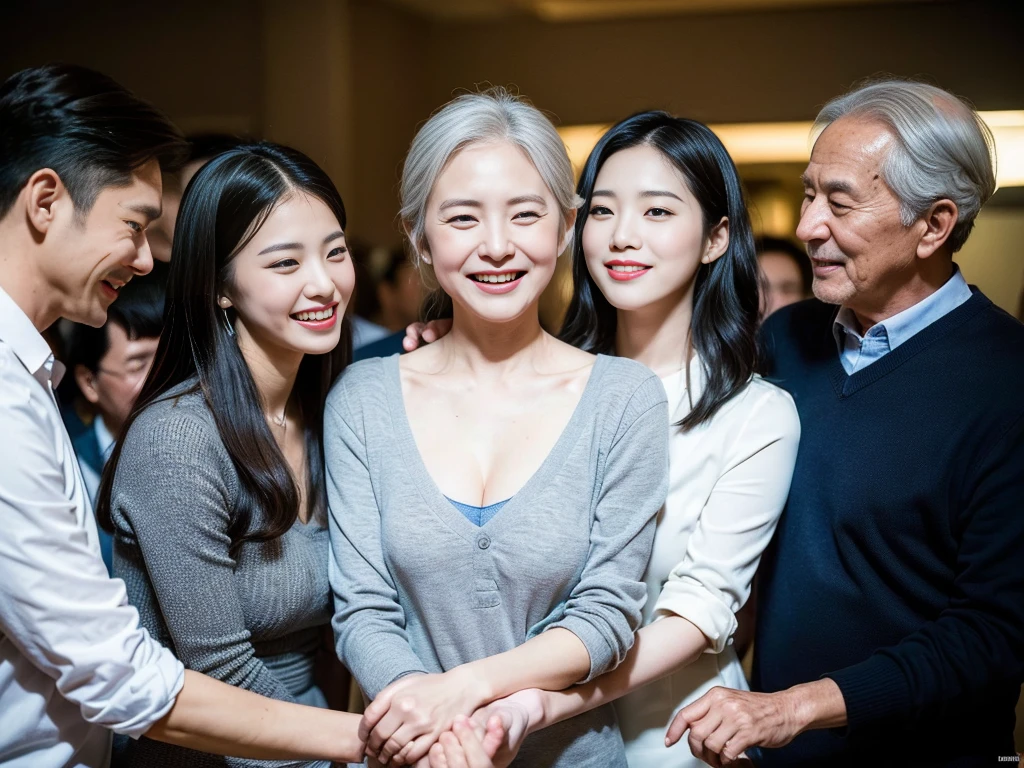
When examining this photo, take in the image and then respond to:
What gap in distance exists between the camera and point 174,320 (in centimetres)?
143

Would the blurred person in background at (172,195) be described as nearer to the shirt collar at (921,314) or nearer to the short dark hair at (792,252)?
the shirt collar at (921,314)

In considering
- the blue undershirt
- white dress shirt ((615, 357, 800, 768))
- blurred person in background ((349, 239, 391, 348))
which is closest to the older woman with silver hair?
the blue undershirt

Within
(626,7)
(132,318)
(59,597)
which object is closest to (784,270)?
(626,7)

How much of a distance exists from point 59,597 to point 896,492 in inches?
48.1

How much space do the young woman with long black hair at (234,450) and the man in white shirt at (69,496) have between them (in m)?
0.08

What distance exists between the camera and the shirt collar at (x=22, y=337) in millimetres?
1168

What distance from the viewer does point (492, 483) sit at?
1396 mm

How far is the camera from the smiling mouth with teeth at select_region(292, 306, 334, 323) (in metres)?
1.43

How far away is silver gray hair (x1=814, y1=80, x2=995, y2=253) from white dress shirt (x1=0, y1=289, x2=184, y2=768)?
1332 mm

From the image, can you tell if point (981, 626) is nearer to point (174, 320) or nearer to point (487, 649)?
point (487, 649)

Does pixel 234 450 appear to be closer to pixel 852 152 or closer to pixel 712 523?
pixel 712 523

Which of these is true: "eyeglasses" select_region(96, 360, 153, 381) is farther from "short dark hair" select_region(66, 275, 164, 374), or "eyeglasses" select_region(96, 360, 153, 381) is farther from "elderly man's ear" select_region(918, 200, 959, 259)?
"elderly man's ear" select_region(918, 200, 959, 259)

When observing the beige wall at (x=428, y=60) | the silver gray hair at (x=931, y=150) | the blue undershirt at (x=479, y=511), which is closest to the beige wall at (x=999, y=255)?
the beige wall at (x=428, y=60)

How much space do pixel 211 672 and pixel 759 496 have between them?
0.89 meters
